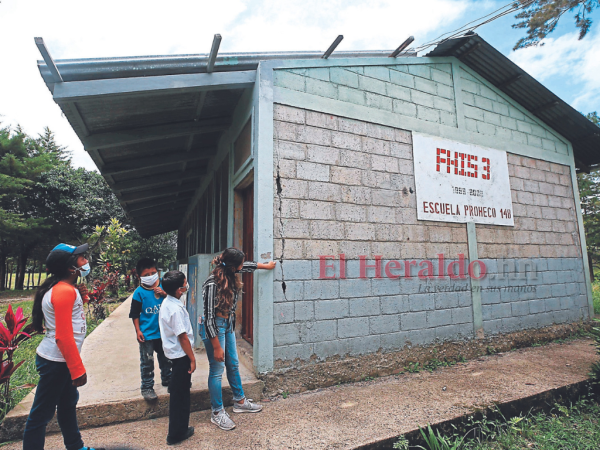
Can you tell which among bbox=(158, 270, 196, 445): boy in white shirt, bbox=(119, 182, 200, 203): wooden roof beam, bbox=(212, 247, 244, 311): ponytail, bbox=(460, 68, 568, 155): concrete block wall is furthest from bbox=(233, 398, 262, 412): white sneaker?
bbox=(119, 182, 200, 203): wooden roof beam

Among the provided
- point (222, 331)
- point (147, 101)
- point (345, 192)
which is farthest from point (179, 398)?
point (147, 101)

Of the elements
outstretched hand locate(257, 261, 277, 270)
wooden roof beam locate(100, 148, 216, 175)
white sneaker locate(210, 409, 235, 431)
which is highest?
wooden roof beam locate(100, 148, 216, 175)

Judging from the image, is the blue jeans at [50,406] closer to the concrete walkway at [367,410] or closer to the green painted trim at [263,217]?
the concrete walkway at [367,410]

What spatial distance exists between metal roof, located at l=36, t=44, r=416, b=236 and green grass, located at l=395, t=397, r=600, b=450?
4069 millimetres

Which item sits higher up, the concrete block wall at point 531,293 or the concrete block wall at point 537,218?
the concrete block wall at point 537,218

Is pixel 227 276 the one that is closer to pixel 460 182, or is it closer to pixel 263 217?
pixel 263 217

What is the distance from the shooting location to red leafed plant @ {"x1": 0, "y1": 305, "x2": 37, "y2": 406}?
119 inches

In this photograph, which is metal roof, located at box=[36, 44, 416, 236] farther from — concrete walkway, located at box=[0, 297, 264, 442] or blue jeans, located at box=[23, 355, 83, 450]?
concrete walkway, located at box=[0, 297, 264, 442]

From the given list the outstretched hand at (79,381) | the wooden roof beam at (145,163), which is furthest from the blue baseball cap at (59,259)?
the wooden roof beam at (145,163)

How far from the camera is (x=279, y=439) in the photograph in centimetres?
271

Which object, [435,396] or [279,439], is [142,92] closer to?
[279,439]

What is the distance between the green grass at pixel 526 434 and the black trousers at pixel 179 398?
1.69m

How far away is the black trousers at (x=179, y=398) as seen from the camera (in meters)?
2.67

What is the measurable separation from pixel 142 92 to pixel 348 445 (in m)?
3.82
